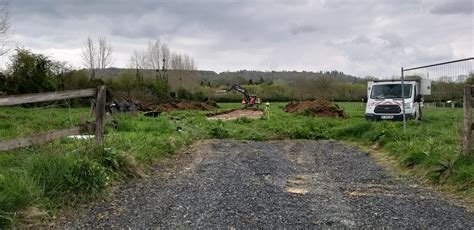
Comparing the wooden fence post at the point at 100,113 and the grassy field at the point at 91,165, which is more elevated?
the wooden fence post at the point at 100,113

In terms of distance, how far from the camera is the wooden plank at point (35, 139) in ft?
18.2

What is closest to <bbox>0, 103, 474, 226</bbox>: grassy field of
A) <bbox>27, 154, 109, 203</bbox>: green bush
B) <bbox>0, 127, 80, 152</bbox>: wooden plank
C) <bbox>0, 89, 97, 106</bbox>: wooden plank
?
<bbox>27, 154, 109, 203</bbox>: green bush

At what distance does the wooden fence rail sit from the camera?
18.3ft

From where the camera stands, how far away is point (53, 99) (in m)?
→ 6.47

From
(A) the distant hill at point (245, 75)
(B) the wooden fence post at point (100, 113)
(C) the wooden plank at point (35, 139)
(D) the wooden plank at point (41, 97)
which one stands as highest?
(A) the distant hill at point (245, 75)

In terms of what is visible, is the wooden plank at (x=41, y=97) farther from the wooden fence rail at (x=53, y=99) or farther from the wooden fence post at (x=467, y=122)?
the wooden fence post at (x=467, y=122)

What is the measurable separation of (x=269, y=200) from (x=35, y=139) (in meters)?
3.28

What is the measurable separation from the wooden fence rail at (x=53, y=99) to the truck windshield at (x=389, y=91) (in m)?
15.3

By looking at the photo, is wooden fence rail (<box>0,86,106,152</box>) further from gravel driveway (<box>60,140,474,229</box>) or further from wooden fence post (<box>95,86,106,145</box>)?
gravel driveway (<box>60,140,474,229</box>)

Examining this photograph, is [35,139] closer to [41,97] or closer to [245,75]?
[41,97]

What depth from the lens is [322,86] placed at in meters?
58.5

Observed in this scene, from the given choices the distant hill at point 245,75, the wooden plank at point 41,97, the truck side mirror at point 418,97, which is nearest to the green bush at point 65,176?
the wooden plank at point 41,97

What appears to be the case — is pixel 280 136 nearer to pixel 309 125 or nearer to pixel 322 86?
pixel 309 125

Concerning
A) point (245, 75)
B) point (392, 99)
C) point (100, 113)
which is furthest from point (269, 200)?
point (245, 75)
